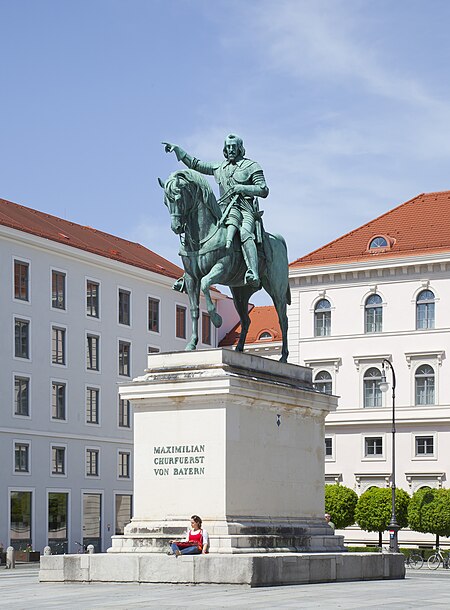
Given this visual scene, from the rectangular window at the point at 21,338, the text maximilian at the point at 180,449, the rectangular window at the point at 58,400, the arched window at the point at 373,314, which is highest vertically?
the arched window at the point at 373,314

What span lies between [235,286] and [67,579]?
6897 mm

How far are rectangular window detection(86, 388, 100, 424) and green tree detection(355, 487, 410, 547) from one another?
15.8 m

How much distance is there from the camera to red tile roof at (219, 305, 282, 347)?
87.5 meters

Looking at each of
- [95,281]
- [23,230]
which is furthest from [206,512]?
[95,281]

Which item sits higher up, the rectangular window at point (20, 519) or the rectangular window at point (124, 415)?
the rectangular window at point (124, 415)

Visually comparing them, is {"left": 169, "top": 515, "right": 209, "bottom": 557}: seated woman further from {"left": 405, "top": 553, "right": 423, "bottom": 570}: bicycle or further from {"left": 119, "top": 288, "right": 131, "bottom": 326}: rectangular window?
{"left": 119, "top": 288, "right": 131, "bottom": 326}: rectangular window

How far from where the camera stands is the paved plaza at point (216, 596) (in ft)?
59.3

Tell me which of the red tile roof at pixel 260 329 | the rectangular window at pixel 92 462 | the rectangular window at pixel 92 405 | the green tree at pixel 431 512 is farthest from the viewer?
the red tile roof at pixel 260 329

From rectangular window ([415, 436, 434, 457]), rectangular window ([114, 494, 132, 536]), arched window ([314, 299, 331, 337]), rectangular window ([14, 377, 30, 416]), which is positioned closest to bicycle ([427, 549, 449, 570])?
rectangular window ([415, 436, 434, 457])

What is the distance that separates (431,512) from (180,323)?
2592 cm

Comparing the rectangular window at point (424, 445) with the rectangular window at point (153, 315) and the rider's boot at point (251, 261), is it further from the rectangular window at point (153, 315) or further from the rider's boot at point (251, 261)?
the rider's boot at point (251, 261)

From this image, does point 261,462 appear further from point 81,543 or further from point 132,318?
point 132,318

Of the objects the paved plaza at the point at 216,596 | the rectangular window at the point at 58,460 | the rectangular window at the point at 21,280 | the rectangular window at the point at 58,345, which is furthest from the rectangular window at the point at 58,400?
the paved plaza at the point at 216,596

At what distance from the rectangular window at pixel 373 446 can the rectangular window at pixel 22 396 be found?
Result: 21.0 meters
